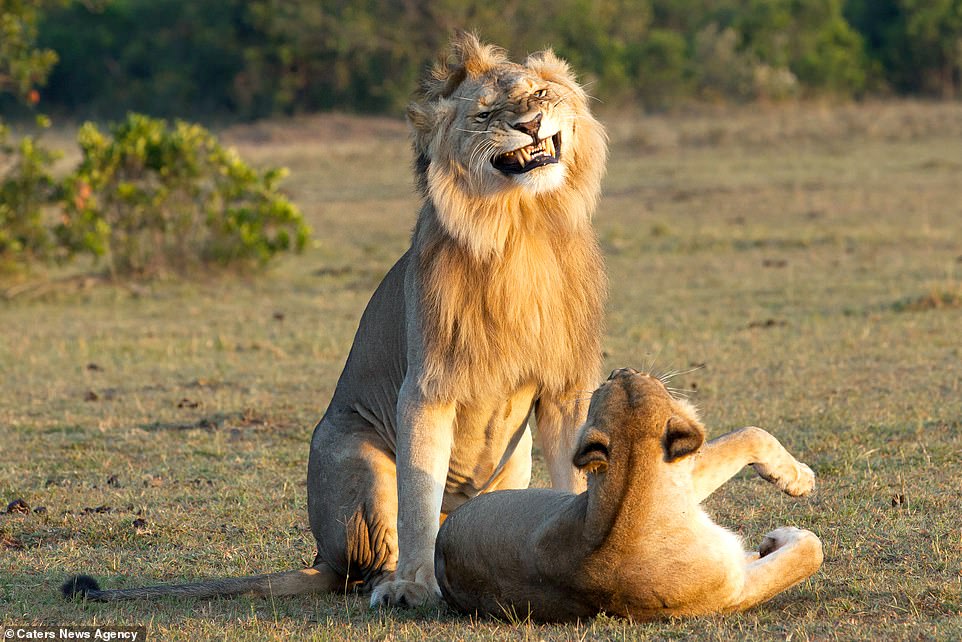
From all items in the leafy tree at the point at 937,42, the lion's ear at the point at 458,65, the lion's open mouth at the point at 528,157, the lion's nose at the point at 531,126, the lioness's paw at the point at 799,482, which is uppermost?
the leafy tree at the point at 937,42

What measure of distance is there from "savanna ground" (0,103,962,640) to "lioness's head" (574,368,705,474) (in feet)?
1.66

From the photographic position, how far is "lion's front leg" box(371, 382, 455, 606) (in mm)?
4199

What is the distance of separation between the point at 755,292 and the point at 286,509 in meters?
6.78

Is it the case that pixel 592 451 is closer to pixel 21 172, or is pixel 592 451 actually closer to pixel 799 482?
pixel 799 482

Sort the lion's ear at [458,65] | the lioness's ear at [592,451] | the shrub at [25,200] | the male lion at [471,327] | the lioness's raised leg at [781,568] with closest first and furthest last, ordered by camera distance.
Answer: the lioness's ear at [592,451], the lioness's raised leg at [781,568], the male lion at [471,327], the lion's ear at [458,65], the shrub at [25,200]

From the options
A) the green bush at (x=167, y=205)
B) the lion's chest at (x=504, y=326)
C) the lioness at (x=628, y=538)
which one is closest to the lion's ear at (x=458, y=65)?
the lion's chest at (x=504, y=326)

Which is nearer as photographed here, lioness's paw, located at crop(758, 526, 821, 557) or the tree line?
lioness's paw, located at crop(758, 526, 821, 557)

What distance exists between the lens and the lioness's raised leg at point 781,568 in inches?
149

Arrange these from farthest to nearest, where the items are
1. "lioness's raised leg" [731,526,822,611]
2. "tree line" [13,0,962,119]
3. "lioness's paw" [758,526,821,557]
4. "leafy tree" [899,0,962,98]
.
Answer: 1. "leafy tree" [899,0,962,98]
2. "tree line" [13,0,962,119]
3. "lioness's paw" [758,526,821,557]
4. "lioness's raised leg" [731,526,822,611]

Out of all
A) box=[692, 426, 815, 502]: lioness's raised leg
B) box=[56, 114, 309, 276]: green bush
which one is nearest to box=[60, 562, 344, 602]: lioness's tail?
box=[692, 426, 815, 502]: lioness's raised leg

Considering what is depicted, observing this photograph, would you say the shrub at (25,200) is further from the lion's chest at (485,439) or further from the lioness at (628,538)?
the lioness at (628,538)

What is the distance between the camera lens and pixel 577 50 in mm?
35688

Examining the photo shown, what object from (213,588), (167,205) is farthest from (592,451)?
(167,205)

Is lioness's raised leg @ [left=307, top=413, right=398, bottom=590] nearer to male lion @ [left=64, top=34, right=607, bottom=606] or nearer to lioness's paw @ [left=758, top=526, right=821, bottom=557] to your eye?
male lion @ [left=64, top=34, right=607, bottom=606]
